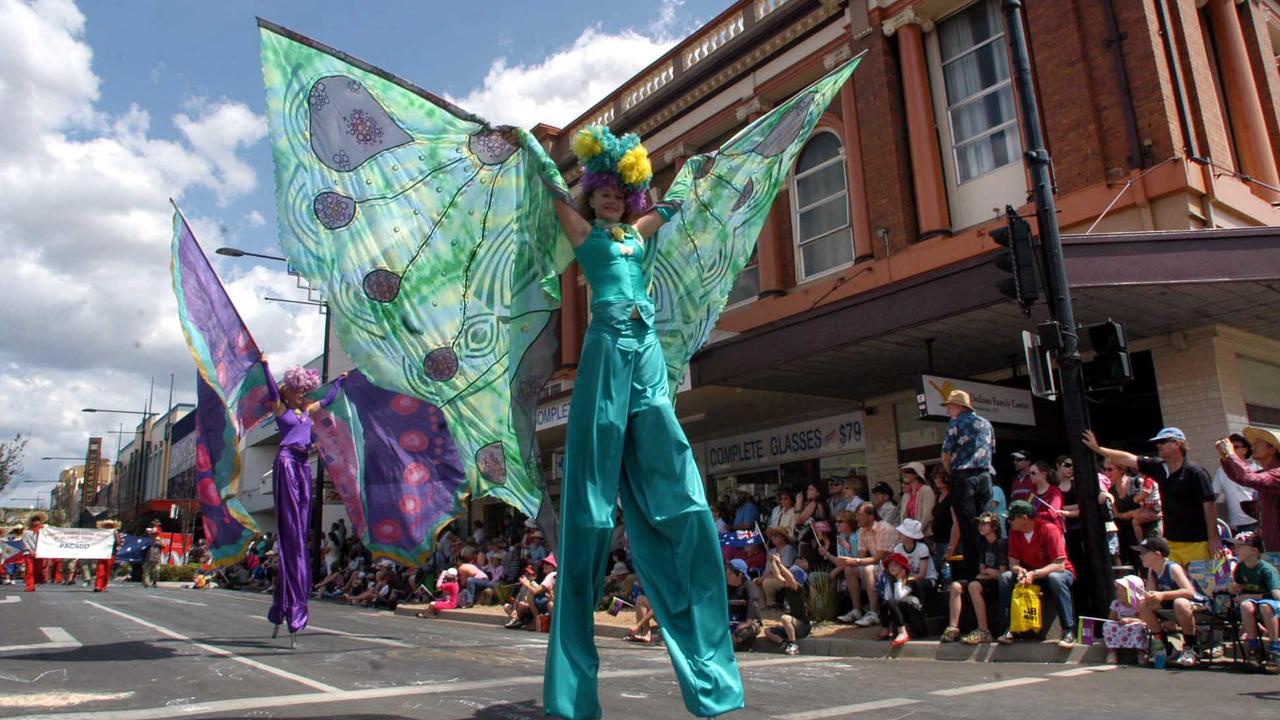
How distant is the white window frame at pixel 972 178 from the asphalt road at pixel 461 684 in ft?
28.7

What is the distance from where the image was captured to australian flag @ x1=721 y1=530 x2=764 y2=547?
12.3 m

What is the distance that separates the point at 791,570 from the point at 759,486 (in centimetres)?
766

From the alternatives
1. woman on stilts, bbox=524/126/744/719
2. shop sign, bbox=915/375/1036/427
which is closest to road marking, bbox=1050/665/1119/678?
woman on stilts, bbox=524/126/744/719

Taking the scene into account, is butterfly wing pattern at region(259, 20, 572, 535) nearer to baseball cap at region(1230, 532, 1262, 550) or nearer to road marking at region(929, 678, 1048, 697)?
road marking at region(929, 678, 1048, 697)

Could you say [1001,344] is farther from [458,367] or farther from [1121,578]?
[458,367]

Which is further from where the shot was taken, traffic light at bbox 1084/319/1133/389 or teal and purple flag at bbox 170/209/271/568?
traffic light at bbox 1084/319/1133/389

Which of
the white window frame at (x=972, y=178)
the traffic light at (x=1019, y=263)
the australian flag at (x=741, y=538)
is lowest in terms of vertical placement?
the australian flag at (x=741, y=538)

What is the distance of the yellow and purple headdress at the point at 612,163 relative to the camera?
396 centimetres

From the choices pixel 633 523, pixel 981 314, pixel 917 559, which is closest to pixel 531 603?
pixel 917 559

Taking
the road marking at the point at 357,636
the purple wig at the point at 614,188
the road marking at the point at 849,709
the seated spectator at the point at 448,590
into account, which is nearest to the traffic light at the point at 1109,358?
the road marking at the point at 849,709

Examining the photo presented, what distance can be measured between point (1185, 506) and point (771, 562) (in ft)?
15.3

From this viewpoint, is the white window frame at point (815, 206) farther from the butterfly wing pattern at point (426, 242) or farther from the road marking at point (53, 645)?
the road marking at point (53, 645)

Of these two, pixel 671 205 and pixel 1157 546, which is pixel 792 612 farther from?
pixel 671 205

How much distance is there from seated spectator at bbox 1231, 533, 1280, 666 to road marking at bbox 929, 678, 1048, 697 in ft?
5.78
